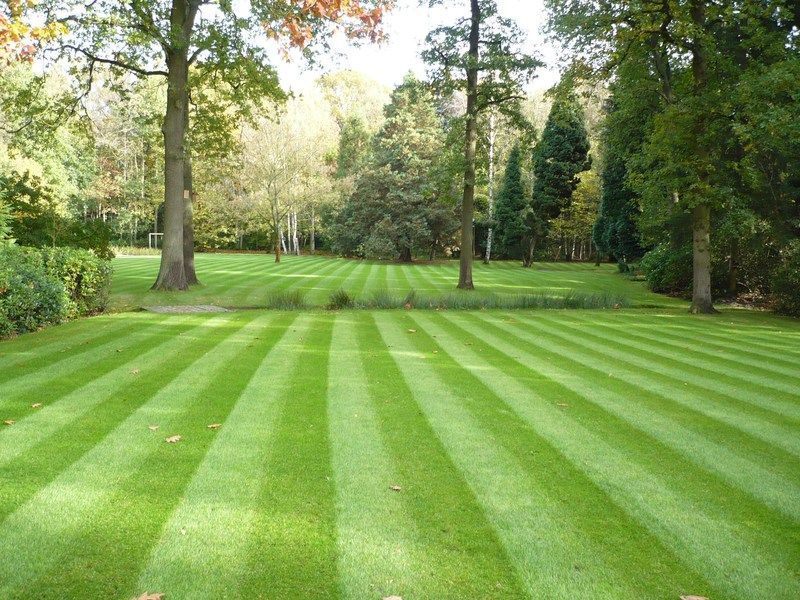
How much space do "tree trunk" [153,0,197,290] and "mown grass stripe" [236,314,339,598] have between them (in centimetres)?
1309

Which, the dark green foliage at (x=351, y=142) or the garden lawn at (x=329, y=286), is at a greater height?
the dark green foliage at (x=351, y=142)

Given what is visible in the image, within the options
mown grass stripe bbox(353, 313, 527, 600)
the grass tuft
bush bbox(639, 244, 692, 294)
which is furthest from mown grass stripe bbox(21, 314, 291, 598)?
bush bbox(639, 244, 692, 294)

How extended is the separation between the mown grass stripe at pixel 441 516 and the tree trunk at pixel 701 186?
12259mm

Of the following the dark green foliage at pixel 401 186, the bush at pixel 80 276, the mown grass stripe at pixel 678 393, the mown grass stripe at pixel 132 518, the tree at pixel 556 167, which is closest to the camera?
the mown grass stripe at pixel 132 518

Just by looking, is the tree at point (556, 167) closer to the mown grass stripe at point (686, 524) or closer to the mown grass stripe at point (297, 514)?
the mown grass stripe at point (686, 524)

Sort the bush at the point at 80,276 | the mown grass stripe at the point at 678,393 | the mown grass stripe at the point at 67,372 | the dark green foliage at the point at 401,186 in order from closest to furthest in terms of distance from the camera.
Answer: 1. the mown grass stripe at the point at 678,393
2. the mown grass stripe at the point at 67,372
3. the bush at the point at 80,276
4. the dark green foliage at the point at 401,186

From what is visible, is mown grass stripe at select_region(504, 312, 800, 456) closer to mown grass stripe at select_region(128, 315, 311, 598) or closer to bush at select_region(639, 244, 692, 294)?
mown grass stripe at select_region(128, 315, 311, 598)

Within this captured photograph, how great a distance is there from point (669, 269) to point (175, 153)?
60.7ft

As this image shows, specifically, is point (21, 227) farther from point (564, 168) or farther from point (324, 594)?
point (564, 168)

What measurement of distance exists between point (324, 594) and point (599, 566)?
1.52m

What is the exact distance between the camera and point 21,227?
15414 mm

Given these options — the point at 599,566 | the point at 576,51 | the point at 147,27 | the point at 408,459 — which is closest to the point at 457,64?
the point at 576,51

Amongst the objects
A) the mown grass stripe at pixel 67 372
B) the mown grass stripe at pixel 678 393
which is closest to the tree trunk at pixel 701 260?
the mown grass stripe at pixel 678 393

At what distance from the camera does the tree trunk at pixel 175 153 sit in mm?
16422
